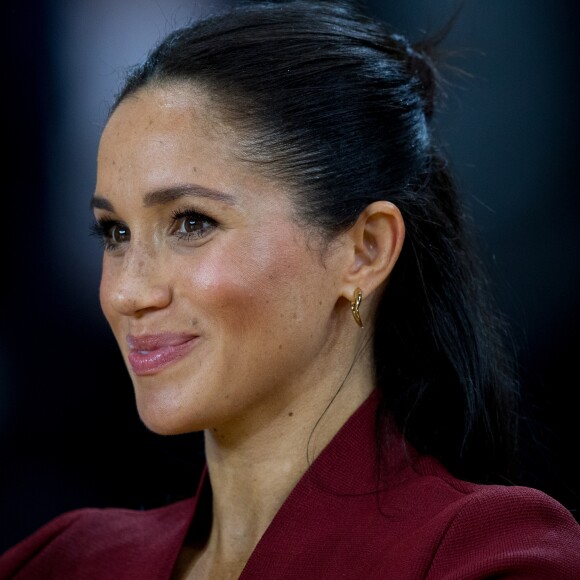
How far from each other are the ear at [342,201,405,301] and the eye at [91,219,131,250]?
33 cm

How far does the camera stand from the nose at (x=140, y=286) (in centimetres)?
157

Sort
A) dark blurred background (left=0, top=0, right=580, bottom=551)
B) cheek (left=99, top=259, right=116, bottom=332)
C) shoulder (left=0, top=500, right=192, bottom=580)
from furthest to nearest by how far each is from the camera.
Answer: dark blurred background (left=0, top=0, right=580, bottom=551) → shoulder (left=0, top=500, right=192, bottom=580) → cheek (left=99, top=259, right=116, bottom=332)

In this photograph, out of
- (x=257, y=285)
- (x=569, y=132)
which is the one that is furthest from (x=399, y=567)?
(x=569, y=132)

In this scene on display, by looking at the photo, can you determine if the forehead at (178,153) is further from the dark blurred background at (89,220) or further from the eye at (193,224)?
the dark blurred background at (89,220)

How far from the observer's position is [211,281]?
5.06ft

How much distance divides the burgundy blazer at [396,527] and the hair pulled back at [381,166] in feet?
0.30

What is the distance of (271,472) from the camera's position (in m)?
1.66

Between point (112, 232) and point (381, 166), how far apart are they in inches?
16.5

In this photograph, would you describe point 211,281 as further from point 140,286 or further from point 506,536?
point 506,536

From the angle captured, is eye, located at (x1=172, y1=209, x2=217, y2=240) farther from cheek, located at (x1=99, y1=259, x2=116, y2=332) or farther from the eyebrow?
cheek, located at (x1=99, y1=259, x2=116, y2=332)

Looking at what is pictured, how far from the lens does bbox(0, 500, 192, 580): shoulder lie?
6.23 feet

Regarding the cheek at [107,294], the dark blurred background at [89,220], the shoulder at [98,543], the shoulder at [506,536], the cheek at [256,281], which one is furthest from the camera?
the dark blurred background at [89,220]

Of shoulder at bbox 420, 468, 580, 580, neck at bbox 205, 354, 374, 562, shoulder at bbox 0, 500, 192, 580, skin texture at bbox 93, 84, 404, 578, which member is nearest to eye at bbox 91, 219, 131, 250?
skin texture at bbox 93, 84, 404, 578

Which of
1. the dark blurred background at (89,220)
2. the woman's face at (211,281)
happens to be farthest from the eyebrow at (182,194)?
the dark blurred background at (89,220)
